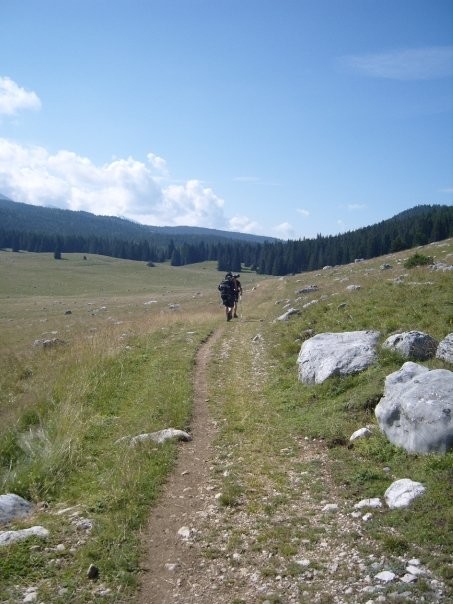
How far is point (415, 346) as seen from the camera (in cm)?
1124

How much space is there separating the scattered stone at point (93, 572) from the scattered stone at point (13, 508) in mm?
2069

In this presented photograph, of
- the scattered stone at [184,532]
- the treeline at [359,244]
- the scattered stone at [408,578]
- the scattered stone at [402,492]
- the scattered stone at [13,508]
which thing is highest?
the treeline at [359,244]

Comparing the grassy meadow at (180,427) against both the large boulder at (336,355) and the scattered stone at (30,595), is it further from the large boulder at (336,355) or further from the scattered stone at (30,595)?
the large boulder at (336,355)

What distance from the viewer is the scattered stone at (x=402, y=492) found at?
6475mm

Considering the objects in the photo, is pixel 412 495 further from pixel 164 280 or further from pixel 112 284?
pixel 164 280

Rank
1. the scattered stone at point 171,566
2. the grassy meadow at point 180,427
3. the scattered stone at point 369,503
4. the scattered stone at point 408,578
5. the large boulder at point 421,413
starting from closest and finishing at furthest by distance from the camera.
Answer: the scattered stone at point 408,578, the scattered stone at point 171,566, the grassy meadow at point 180,427, the scattered stone at point 369,503, the large boulder at point 421,413

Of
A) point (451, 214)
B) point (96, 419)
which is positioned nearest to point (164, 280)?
point (451, 214)

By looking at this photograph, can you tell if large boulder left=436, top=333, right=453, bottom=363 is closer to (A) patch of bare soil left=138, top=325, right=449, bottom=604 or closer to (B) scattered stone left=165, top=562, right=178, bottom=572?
(A) patch of bare soil left=138, top=325, right=449, bottom=604

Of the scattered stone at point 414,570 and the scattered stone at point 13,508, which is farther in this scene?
the scattered stone at point 13,508

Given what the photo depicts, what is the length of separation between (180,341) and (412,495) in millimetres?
14305

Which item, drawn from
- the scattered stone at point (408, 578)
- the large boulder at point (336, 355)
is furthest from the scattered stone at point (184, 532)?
the large boulder at point (336, 355)

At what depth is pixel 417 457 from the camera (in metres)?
7.62

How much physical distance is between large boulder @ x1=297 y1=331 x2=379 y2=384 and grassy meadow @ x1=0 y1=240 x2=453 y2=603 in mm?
324

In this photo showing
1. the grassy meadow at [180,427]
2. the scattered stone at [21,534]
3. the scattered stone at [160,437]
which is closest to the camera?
the grassy meadow at [180,427]
